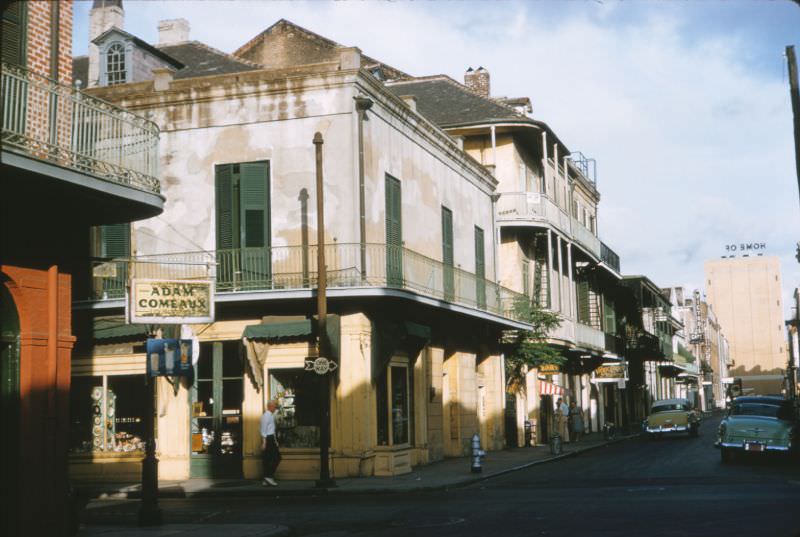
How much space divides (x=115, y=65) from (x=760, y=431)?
1817cm

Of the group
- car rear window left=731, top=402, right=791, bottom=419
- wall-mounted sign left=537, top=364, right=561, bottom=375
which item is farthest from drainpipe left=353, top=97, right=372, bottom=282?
wall-mounted sign left=537, top=364, right=561, bottom=375

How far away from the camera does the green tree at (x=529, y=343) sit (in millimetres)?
32531

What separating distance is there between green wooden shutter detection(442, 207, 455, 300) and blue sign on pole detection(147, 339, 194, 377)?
12.0m

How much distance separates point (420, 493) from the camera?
62.4ft

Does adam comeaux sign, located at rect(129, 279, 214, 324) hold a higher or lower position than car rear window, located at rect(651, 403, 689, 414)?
higher

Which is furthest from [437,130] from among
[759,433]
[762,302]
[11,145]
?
[762,302]

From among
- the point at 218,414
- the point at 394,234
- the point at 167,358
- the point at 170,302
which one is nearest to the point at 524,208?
the point at 394,234

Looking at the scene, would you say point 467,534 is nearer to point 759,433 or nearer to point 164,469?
point 164,469

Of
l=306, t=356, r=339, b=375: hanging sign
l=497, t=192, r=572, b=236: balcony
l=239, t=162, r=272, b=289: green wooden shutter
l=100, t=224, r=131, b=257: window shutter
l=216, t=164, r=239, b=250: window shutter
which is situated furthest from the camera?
l=497, t=192, r=572, b=236: balcony

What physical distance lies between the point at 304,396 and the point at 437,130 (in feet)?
28.9

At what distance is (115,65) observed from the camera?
2642 centimetres

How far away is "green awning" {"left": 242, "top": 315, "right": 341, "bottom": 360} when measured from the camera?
70.5 feet

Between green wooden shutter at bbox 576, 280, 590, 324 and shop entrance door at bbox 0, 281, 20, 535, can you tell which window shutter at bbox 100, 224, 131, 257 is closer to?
shop entrance door at bbox 0, 281, 20, 535

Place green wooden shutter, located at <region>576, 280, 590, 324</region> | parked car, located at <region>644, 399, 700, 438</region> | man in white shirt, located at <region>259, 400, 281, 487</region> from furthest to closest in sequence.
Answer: green wooden shutter, located at <region>576, 280, 590, 324</region>
parked car, located at <region>644, 399, 700, 438</region>
man in white shirt, located at <region>259, 400, 281, 487</region>
